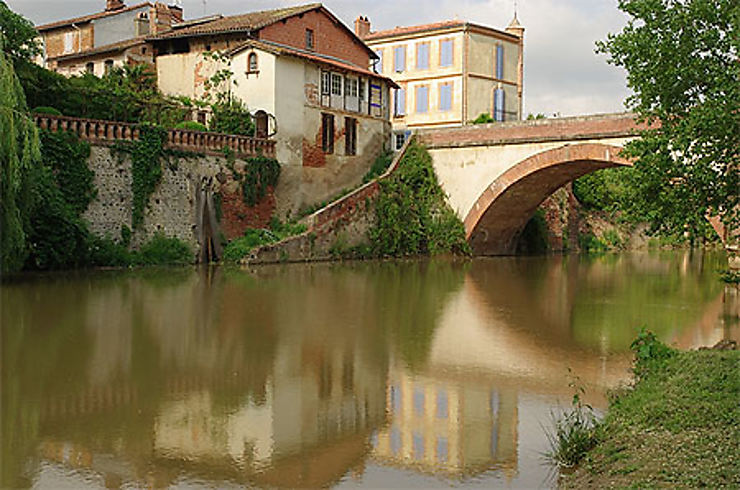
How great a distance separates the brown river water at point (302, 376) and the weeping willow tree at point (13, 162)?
115 cm

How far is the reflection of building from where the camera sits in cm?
737

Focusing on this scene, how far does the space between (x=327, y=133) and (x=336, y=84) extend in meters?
1.93

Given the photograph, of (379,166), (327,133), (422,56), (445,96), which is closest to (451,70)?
(445,96)

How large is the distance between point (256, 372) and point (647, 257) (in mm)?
31508

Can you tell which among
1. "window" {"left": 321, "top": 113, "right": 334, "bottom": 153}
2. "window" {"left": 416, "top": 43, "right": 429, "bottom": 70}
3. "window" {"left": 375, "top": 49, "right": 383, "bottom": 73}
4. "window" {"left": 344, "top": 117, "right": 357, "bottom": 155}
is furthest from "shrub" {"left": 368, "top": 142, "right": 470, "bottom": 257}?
"window" {"left": 375, "top": 49, "right": 383, "bottom": 73}

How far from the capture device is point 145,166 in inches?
1016

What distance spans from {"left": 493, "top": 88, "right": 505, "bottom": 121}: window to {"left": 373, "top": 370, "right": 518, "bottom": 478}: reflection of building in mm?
33985

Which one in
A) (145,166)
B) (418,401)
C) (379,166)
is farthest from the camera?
(379,166)

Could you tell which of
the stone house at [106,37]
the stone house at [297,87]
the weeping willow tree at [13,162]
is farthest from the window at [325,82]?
the weeping willow tree at [13,162]

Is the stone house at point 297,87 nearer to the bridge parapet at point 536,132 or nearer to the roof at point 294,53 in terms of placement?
the roof at point 294,53

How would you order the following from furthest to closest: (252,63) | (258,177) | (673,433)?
1. (252,63)
2. (258,177)
3. (673,433)

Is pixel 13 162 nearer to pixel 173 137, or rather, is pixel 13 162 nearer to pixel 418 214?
pixel 173 137

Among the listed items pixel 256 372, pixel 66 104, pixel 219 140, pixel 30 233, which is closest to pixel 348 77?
pixel 219 140

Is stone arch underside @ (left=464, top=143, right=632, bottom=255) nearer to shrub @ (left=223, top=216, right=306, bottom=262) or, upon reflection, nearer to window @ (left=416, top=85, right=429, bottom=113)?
shrub @ (left=223, top=216, right=306, bottom=262)
